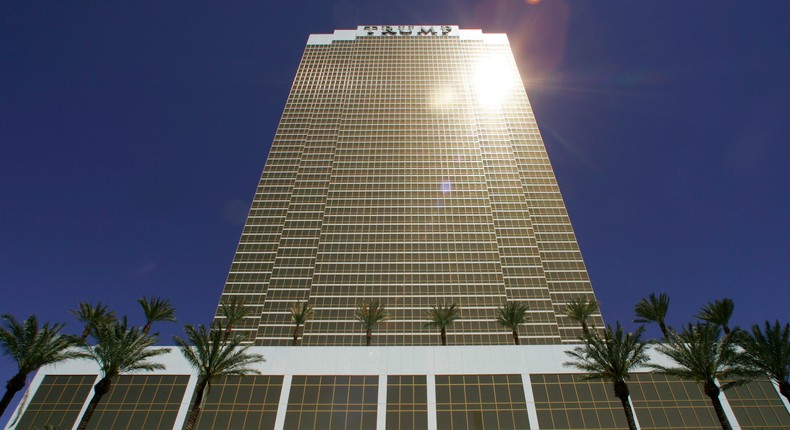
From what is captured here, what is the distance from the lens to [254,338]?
84.1 m

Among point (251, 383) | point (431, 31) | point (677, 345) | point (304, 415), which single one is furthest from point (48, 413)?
point (431, 31)

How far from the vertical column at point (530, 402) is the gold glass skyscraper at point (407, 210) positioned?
3459 cm

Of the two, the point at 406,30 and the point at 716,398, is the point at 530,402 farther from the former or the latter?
the point at 406,30

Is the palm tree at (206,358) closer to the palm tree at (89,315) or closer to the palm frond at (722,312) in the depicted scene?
the palm tree at (89,315)

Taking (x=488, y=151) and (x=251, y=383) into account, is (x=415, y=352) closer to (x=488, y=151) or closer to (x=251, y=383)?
(x=251, y=383)

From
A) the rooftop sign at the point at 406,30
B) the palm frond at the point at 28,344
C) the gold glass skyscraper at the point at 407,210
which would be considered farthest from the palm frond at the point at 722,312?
the rooftop sign at the point at 406,30

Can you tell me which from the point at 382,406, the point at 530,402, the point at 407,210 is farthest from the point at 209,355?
the point at 407,210

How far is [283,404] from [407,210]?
63.2 metres

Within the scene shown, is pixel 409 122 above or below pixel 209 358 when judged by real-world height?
above

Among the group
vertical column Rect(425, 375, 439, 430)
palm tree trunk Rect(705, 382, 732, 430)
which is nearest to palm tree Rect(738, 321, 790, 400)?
palm tree trunk Rect(705, 382, 732, 430)

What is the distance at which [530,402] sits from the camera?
47.0m

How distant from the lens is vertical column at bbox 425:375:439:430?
46.1 meters

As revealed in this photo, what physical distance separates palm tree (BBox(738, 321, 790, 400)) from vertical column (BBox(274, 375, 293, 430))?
4323 centimetres

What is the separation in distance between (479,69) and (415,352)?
112 m
